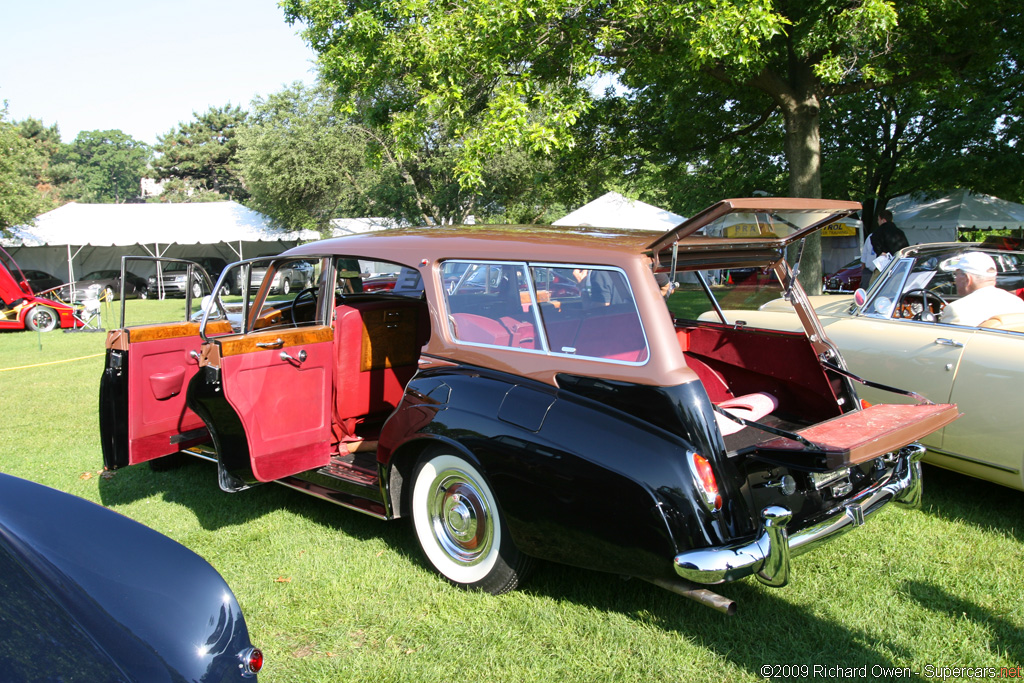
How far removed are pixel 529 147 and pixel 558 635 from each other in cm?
813

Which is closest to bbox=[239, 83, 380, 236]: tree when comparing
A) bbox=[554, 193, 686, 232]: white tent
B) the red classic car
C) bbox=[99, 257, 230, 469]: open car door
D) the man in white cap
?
the red classic car

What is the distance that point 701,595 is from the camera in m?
2.83

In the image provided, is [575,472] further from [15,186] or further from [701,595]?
[15,186]

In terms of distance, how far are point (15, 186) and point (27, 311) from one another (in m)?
14.2

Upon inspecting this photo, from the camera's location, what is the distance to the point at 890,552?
390 centimetres

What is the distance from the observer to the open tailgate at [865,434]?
2.92 meters

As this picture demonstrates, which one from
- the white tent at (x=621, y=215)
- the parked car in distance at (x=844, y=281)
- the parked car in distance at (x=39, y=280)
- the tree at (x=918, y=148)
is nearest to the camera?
the white tent at (x=621, y=215)

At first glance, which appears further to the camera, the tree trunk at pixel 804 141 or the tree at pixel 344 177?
the tree at pixel 344 177

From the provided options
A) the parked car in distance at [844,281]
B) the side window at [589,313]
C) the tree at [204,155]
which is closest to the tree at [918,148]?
the parked car in distance at [844,281]

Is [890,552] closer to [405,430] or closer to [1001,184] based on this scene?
[405,430]

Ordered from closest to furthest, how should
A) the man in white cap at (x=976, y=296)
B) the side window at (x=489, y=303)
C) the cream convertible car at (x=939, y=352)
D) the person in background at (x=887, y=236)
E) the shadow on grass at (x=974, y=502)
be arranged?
the side window at (x=489, y=303)
the cream convertible car at (x=939, y=352)
the shadow on grass at (x=974, y=502)
the man in white cap at (x=976, y=296)
the person in background at (x=887, y=236)

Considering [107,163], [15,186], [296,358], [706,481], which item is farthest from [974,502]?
[107,163]

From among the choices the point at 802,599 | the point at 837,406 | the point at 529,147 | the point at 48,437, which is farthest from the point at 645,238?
the point at 529,147

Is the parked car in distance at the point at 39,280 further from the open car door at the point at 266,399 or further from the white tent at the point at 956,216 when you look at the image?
the white tent at the point at 956,216
